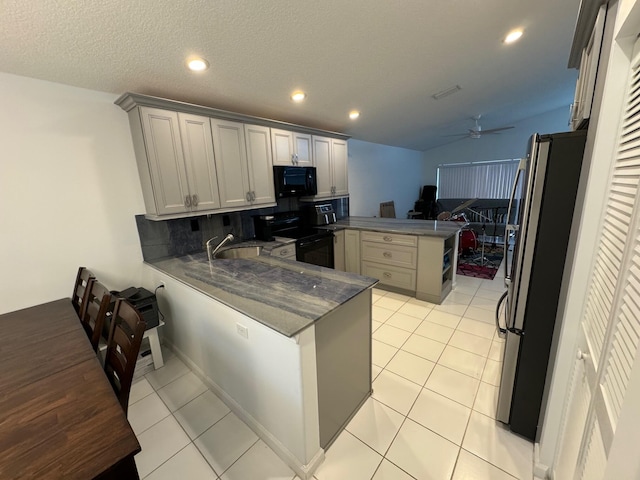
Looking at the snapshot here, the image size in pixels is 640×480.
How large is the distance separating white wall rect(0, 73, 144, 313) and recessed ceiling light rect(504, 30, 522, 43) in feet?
11.1

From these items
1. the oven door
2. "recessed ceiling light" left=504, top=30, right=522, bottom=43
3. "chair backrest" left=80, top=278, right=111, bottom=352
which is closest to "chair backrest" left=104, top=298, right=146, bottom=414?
"chair backrest" left=80, top=278, right=111, bottom=352

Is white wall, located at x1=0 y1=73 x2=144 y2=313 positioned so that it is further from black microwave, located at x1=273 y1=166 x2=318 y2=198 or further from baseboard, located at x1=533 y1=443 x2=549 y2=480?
baseboard, located at x1=533 y1=443 x2=549 y2=480

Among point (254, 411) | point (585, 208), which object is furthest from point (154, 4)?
point (254, 411)

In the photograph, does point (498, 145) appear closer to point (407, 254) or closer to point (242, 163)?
point (407, 254)

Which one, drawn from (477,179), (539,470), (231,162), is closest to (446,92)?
(231,162)

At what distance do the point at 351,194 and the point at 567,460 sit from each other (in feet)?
13.7

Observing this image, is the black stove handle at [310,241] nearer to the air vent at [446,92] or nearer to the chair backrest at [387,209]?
the air vent at [446,92]

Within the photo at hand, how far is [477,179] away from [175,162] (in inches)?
286

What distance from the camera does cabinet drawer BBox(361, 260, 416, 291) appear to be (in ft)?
10.8

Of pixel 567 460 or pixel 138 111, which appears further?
pixel 138 111

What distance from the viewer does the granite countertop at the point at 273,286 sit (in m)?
1.29

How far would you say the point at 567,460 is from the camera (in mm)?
1014

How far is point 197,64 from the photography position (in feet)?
5.95

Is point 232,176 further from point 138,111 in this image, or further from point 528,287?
point 528,287
